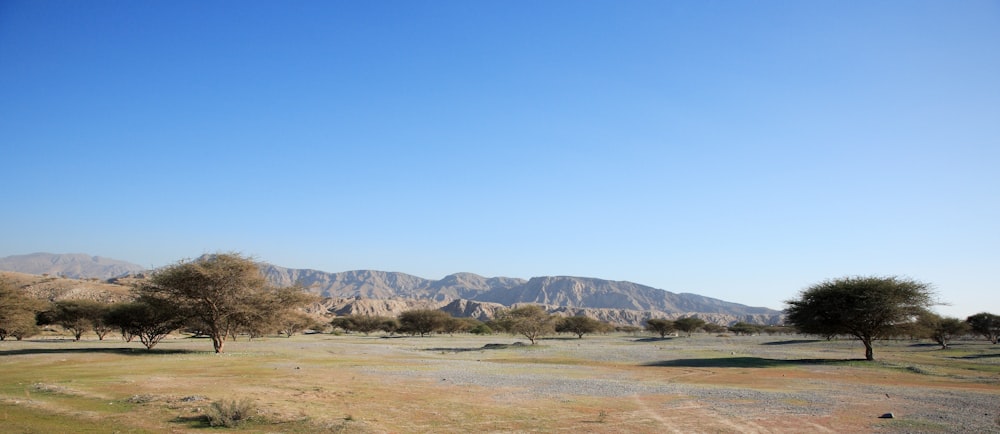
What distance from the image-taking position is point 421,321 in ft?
389

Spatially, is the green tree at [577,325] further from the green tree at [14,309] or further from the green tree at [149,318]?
the green tree at [14,309]

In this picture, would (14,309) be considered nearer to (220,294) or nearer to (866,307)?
(220,294)

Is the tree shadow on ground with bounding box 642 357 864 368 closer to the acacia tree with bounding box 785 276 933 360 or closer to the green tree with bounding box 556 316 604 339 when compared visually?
the acacia tree with bounding box 785 276 933 360

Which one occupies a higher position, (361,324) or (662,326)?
(662,326)

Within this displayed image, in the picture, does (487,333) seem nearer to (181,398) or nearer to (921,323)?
(921,323)

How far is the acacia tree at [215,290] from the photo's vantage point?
42.6 metres

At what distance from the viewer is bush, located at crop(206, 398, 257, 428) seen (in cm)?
1376

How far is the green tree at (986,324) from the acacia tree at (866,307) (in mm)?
58812

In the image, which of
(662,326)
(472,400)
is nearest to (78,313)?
(472,400)

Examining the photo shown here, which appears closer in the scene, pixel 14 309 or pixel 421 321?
pixel 14 309

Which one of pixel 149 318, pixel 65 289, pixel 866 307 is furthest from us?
pixel 65 289

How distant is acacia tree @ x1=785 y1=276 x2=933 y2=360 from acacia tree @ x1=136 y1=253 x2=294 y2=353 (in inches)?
1819

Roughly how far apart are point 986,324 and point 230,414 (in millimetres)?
106700

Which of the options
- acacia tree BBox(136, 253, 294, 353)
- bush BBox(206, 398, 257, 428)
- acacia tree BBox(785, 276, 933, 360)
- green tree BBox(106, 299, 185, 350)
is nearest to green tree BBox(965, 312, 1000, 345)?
acacia tree BBox(785, 276, 933, 360)
